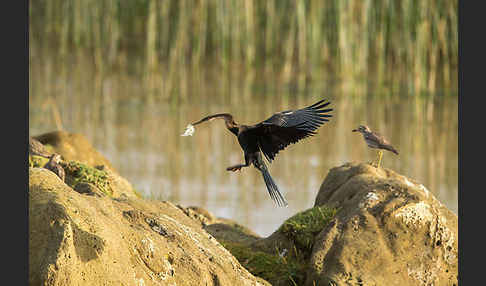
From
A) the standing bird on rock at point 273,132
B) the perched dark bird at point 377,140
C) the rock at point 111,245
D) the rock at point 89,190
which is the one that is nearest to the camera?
the rock at point 111,245

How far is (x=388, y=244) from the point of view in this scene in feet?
Result: 15.9

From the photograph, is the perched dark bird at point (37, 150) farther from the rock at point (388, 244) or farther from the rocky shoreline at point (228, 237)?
the rock at point (388, 244)

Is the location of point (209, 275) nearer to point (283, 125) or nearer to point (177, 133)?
point (283, 125)

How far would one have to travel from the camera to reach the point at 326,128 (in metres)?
10.1

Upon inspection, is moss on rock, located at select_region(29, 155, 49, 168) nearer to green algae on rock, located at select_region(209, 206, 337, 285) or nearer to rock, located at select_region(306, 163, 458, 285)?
green algae on rock, located at select_region(209, 206, 337, 285)

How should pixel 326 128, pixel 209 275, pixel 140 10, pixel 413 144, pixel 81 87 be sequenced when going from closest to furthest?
pixel 209 275
pixel 413 144
pixel 326 128
pixel 81 87
pixel 140 10

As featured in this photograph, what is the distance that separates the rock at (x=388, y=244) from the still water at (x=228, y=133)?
1.59 m

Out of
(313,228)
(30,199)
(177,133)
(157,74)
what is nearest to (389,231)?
(313,228)

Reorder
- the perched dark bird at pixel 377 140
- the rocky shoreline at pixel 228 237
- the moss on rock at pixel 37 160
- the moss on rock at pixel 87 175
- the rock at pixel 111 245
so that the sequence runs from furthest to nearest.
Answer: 1. the moss on rock at pixel 37 160
2. the moss on rock at pixel 87 175
3. the perched dark bird at pixel 377 140
4. the rocky shoreline at pixel 228 237
5. the rock at pixel 111 245

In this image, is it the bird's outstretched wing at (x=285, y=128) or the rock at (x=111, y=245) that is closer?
the rock at (x=111, y=245)

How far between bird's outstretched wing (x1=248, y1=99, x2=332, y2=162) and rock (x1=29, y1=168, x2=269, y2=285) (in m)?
0.67

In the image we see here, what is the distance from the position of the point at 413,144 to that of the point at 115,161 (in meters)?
3.43

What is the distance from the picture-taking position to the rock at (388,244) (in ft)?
15.6

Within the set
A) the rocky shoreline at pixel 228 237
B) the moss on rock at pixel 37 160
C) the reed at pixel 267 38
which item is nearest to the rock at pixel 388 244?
the rocky shoreline at pixel 228 237
